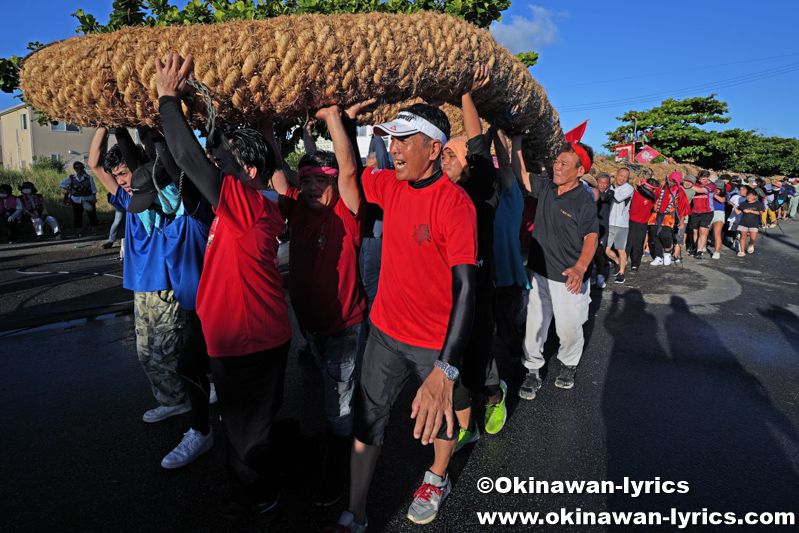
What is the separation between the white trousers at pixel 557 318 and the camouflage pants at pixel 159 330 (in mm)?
2645

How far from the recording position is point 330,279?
2.44 meters

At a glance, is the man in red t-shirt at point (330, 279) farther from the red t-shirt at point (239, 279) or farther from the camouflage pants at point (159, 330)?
the camouflage pants at point (159, 330)

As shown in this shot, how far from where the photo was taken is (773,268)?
9945 millimetres

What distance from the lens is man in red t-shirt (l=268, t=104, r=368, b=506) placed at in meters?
2.38

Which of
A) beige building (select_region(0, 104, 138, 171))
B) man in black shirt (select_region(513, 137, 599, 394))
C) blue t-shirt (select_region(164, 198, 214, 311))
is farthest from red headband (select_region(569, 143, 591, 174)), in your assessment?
beige building (select_region(0, 104, 138, 171))

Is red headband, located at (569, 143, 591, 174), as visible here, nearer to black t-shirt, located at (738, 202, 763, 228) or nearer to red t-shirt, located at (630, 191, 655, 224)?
red t-shirt, located at (630, 191, 655, 224)

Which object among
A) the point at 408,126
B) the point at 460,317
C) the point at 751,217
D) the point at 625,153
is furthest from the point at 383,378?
the point at 625,153

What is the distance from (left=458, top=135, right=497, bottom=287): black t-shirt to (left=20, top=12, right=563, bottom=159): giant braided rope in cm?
94

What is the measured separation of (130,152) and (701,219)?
39.6 feet

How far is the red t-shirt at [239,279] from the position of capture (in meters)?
1.94

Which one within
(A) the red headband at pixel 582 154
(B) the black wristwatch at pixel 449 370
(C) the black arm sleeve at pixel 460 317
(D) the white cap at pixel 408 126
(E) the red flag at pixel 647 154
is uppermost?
(E) the red flag at pixel 647 154

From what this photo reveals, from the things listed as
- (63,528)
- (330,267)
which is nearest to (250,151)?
(330,267)

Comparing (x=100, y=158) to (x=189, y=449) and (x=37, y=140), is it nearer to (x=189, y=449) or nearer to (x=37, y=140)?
(x=189, y=449)

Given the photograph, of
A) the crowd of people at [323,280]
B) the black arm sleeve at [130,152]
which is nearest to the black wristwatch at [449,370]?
the crowd of people at [323,280]
